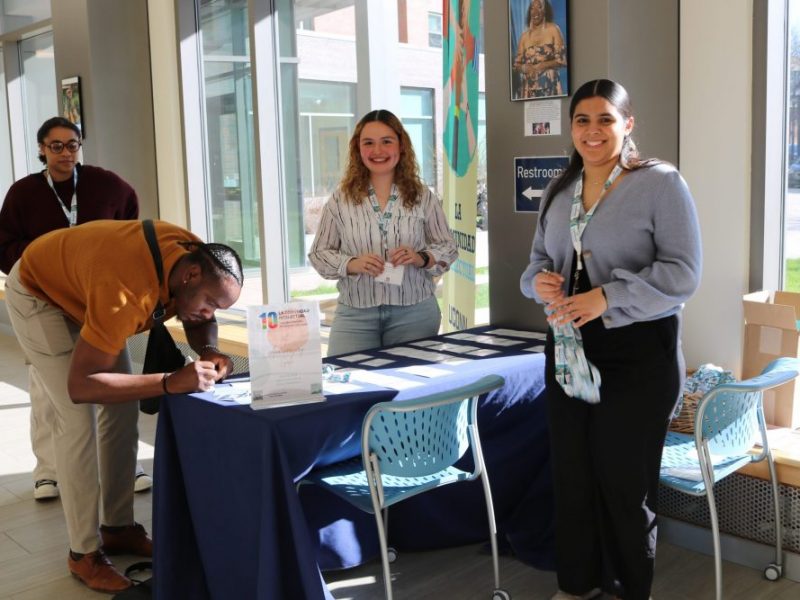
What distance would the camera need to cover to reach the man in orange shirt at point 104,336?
248cm

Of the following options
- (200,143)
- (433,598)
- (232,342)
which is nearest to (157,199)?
(200,143)

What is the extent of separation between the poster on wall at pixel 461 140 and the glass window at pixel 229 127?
2264 millimetres

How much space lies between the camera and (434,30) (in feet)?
16.6

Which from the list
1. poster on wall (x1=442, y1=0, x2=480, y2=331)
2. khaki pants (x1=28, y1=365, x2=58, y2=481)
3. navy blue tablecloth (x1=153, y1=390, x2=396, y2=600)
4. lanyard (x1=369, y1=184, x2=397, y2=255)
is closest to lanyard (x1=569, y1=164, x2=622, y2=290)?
navy blue tablecloth (x1=153, y1=390, x2=396, y2=600)

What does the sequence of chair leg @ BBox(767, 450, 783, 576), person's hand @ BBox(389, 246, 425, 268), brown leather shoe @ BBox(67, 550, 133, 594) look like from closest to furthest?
1. chair leg @ BBox(767, 450, 783, 576)
2. brown leather shoe @ BBox(67, 550, 133, 594)
3. person's hand @ BBox(389, 246, 425, 268)

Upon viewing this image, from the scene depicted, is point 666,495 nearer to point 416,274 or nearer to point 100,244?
point 416,274

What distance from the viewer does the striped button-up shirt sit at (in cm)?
331

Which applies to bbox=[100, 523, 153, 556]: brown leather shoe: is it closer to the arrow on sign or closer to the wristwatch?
the wristwatch

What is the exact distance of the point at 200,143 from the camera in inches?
247

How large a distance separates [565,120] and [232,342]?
2691 mm

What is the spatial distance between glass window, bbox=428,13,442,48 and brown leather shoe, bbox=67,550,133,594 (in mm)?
3337

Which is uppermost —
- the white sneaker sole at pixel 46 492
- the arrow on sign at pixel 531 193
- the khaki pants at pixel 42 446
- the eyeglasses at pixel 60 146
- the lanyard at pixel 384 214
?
the eyeglasses at pixel 60 146

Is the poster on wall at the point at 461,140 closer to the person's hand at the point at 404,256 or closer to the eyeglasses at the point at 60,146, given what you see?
the person's hand at the point at 404,256

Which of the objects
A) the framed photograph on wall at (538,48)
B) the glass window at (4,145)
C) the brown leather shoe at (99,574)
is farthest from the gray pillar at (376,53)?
the glass window at (4,145)
